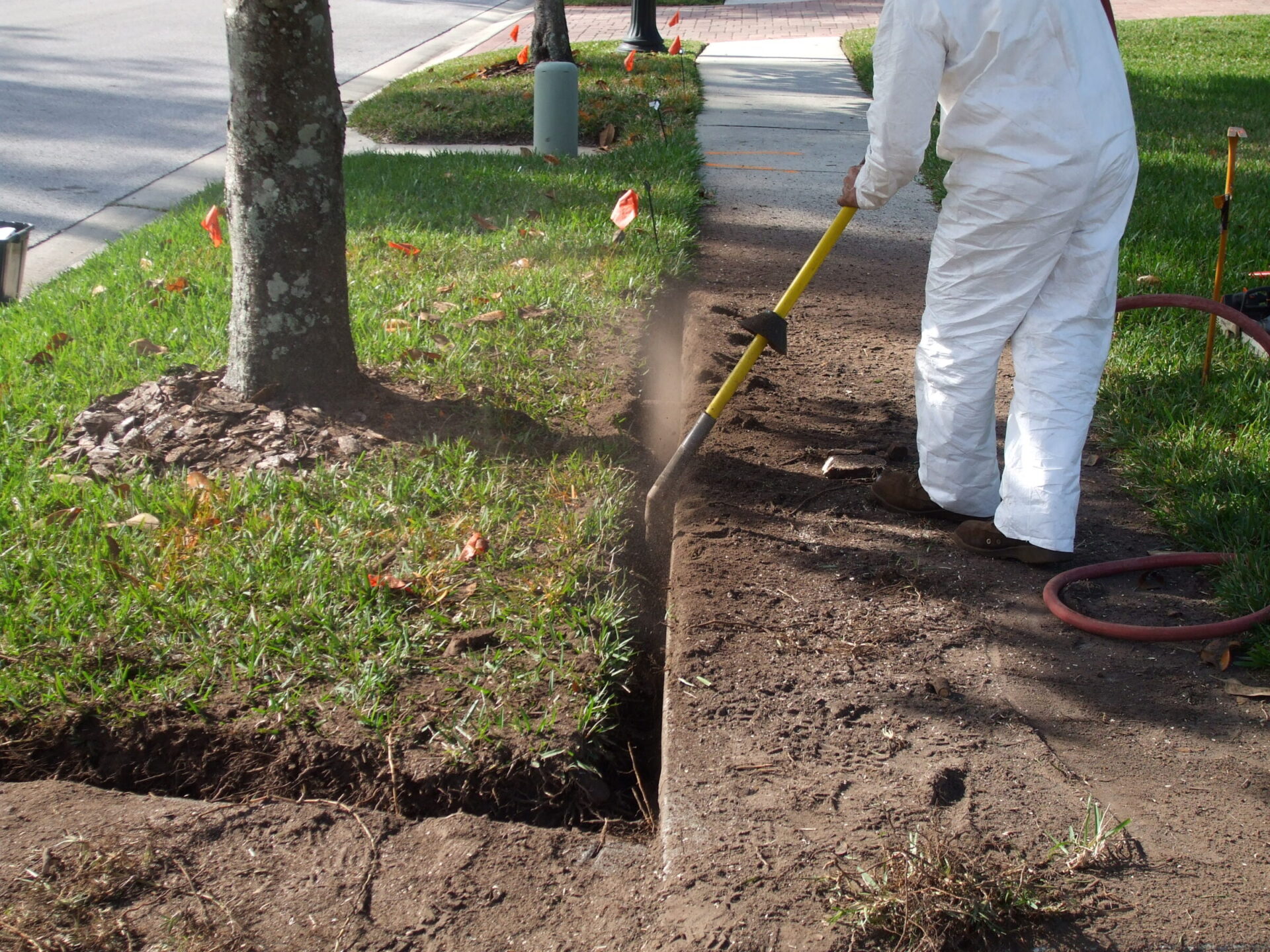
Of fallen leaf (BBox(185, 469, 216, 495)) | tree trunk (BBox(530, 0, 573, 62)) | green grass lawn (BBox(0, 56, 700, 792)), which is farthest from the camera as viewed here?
tree trunk (BBox(530, 0, 573, 62))

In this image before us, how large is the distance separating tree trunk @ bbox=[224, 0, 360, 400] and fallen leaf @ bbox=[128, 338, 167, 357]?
706 mm

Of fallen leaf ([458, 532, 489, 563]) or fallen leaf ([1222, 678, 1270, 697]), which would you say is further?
fallen leaf ([458, 532, 489, 563])

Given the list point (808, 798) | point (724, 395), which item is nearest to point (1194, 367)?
point (724, 395)

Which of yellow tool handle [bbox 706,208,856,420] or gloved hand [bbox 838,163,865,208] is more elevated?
gloved hand [bbox 838,163,865,208]

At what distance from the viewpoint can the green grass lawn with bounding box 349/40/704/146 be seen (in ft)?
29.0

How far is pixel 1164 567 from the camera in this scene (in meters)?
3.23

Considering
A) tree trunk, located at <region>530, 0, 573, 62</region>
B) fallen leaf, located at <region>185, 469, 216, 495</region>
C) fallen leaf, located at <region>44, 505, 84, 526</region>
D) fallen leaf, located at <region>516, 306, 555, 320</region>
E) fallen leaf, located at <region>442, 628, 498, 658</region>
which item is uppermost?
tree trunk, located at <region>530, 0, 573, 62</region>

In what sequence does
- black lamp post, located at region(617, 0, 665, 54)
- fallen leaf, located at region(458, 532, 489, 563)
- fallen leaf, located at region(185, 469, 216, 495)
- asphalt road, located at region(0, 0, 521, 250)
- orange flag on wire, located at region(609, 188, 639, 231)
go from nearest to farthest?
fallen leaf, located at region(458, 532, 489, 563), fallen leaf, located at region(185, 469, 216, 495), orange flag on wire, located at region(609, 188, 639, 231), asphalt road, located at region(0, 0, 521, 250), black lamp post, located at region(617, 0, 665, 54)

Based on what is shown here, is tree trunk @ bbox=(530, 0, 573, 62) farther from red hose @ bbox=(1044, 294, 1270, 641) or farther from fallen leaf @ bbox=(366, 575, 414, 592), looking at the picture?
fallen leaf @ bbox=(366, 575, 414, 592)

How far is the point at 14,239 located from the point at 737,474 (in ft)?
11.6

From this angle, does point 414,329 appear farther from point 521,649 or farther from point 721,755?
point 721,755

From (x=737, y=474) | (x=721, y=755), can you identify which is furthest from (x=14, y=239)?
(x=721, y=755)

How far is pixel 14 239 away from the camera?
4.95m

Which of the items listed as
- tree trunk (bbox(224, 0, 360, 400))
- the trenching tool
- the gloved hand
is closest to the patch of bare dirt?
the trenching tool
